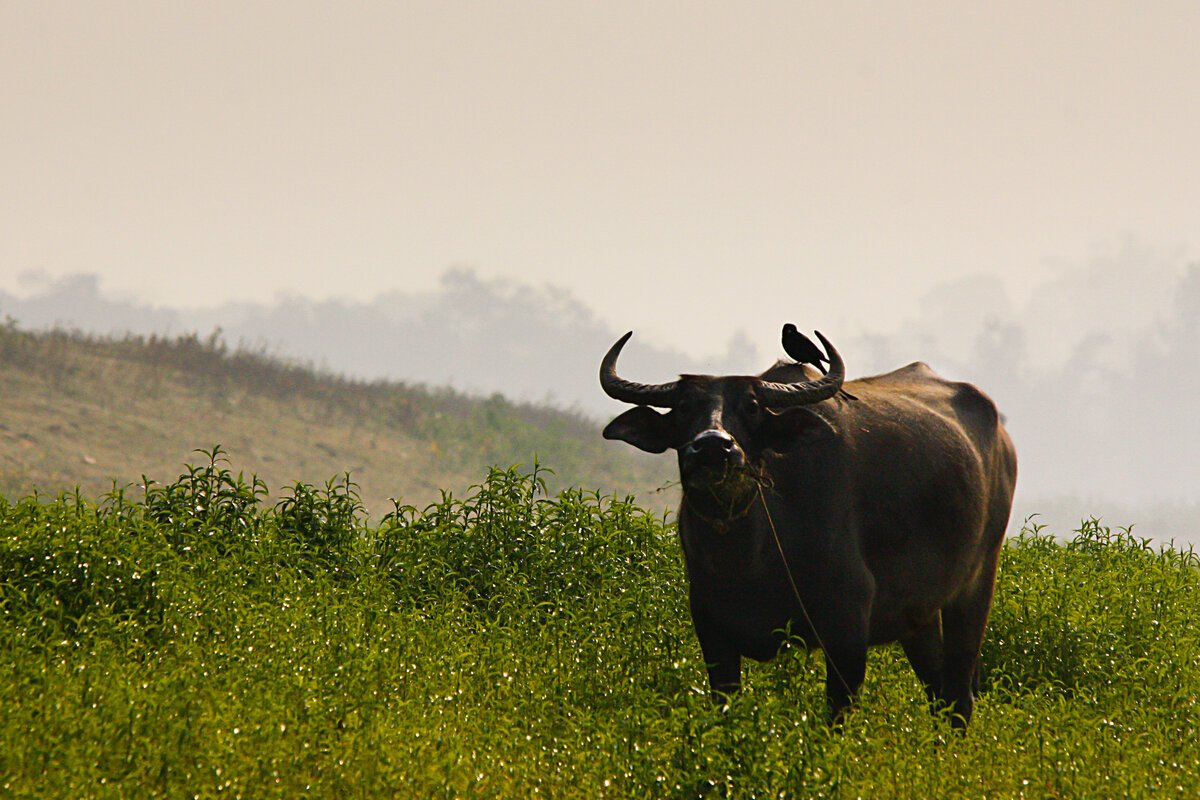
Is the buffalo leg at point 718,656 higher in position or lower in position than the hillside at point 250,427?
higher

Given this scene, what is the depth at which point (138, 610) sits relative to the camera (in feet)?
22.8

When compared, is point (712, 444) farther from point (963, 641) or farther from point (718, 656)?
point (963, 641)

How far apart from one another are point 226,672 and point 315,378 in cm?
2460

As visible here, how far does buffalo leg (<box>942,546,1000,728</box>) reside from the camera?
692cm

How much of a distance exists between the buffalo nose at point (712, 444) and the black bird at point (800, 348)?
→ 4.95 feet

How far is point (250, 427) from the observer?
25594 mm

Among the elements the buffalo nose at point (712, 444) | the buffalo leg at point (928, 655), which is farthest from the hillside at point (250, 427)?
the buffalo nose at point (712, 444)

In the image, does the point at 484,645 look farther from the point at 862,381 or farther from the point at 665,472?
the point at 665,472

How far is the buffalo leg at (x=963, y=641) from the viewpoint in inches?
272

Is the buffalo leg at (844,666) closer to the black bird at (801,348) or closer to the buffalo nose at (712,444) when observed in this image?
the buffalo nose at (712,444)

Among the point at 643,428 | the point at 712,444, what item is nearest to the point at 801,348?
the point at 643,428

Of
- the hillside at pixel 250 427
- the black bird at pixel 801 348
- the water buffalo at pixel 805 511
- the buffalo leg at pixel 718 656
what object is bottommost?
the hillside at pixel 250 427

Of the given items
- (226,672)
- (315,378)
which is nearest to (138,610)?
(226,672)

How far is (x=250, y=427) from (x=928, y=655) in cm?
2089
